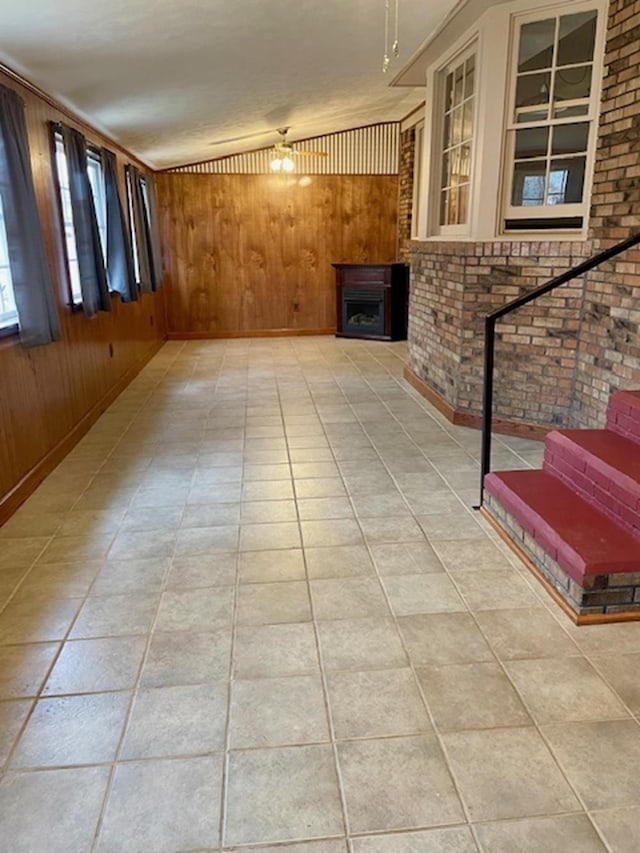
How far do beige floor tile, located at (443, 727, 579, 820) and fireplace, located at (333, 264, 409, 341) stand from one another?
7.17 meters

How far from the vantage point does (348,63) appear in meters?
5.01

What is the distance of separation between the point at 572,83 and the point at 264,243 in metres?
5.72

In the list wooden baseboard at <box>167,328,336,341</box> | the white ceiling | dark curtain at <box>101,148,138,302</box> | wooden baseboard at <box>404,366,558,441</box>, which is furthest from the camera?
wooden baseboard at <box>167,328,336,341</box>

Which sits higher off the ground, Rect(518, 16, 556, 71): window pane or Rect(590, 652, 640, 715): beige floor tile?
Rect(518, 16, 556, 71): window pane

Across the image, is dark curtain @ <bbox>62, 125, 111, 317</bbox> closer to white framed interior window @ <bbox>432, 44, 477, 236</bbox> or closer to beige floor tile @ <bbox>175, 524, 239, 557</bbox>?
beige floor tile @ <bbox>175, 524, 239, 557</bbox>

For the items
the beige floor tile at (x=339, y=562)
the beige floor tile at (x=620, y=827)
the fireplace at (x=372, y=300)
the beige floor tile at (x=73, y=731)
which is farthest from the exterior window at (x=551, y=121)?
the fireplace at (x=372, y=300)

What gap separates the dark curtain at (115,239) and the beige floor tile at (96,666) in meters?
4.20

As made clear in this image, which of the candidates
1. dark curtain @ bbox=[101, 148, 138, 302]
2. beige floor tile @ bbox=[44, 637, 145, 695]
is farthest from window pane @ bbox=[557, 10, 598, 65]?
beige floor tile @ bbox=[44, 637, 145, 695]

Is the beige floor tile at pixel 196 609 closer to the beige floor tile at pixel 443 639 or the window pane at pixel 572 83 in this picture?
the beige floor tile at pixel 443 639

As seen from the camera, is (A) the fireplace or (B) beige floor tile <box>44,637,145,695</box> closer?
(B) beige floor tile <box>44,637,145,695</box>

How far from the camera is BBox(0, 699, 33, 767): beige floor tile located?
176cm

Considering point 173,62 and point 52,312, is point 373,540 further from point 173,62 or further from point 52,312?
point 173,62

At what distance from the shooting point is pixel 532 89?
409 cm

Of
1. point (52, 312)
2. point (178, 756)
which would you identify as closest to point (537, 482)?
point (178, 756)
